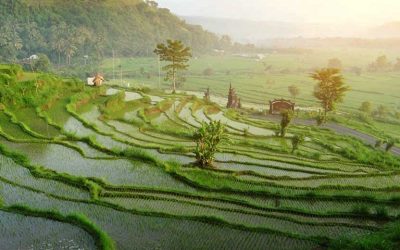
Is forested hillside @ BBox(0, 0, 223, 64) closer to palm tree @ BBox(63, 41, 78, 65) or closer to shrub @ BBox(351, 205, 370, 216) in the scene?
palm tree @ BBox(63, 41, 78, 65)

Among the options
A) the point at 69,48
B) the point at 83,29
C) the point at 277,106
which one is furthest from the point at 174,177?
the point at 83,29

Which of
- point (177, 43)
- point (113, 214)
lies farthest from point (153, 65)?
point (113, 214)

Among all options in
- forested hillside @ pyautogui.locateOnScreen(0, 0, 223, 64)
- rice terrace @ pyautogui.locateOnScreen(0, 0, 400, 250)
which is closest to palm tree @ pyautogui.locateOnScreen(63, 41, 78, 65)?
forested hillside @ pyautogui.locateOnScreen(0, 0, 223, 64)

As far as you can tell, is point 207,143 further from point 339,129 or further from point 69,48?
point 69,48

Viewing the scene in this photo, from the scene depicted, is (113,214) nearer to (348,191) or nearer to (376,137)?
(348,191)

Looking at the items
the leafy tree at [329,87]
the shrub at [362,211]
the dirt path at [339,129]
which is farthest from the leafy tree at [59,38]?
the shrub at [362,211]

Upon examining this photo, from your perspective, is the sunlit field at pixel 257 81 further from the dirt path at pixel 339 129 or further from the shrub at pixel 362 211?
the shrub at pixel 362 211
